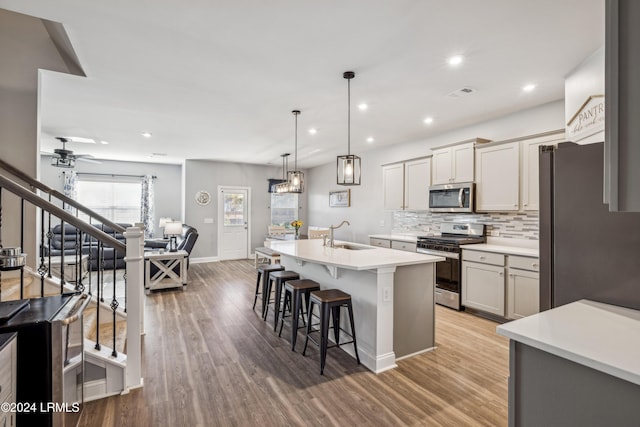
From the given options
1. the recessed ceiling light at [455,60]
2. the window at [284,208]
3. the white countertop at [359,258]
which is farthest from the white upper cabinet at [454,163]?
the window at [284,208]

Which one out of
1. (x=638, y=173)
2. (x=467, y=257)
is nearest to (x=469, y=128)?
(x=467, y=257)

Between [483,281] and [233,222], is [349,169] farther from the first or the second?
[233,222]

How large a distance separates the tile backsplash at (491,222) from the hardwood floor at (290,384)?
1376mm

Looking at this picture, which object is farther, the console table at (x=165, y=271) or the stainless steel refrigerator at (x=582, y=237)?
the console table at (x=165, y=271)

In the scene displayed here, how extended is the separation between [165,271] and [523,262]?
5.27 meters

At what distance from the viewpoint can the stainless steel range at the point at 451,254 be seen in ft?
13.6

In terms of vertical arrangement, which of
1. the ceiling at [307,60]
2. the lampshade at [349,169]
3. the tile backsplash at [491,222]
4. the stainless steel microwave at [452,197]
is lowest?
the tile backsplash at [491,222]

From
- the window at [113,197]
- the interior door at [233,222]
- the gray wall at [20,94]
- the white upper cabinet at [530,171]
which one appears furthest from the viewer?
the interior door at [233,222]

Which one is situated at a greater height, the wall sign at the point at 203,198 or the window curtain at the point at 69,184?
the window curtain at the point at 69,184

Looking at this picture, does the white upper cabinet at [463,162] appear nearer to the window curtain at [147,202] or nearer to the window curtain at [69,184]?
the window curtain at [147,202]

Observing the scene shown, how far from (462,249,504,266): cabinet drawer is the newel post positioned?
146 inches

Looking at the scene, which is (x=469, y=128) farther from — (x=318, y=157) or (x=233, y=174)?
(x=233, y=174)

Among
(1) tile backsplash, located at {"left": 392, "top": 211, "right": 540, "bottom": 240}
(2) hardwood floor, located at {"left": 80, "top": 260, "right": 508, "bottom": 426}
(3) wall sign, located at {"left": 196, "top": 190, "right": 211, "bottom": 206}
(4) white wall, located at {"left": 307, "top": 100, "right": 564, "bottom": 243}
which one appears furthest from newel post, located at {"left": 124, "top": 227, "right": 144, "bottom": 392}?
(3) wall sign, located at {"left": 196, "top": 190, "right": 211, "bottom": 206}

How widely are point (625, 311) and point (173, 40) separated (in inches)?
125
